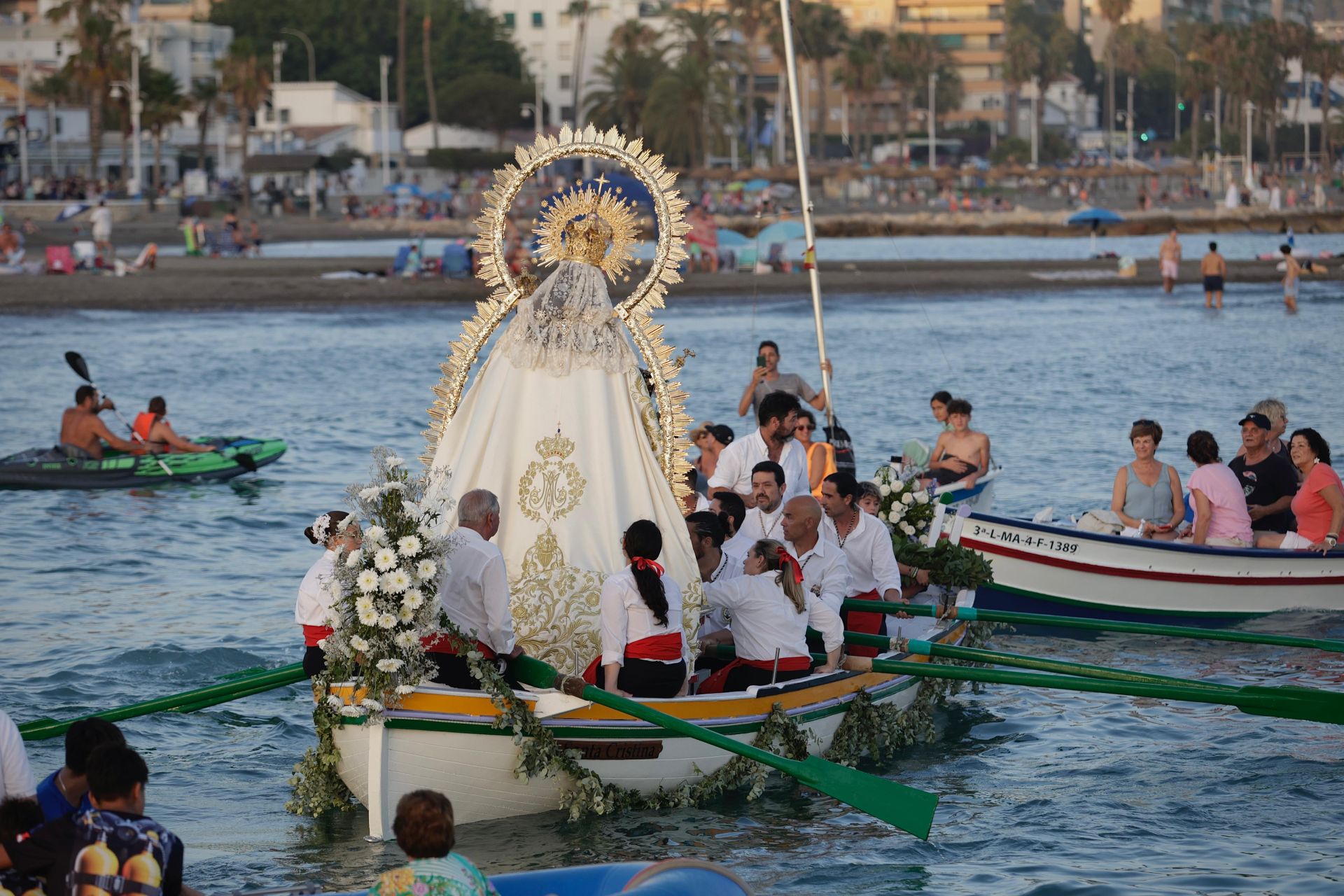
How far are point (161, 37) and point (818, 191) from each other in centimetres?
4144

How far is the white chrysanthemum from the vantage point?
8.74m

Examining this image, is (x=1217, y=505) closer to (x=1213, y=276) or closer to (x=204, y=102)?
(x=1213, y=276)

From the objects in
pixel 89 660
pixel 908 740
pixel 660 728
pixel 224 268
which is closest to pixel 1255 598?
pixel 908 740

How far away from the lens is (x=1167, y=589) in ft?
50.1

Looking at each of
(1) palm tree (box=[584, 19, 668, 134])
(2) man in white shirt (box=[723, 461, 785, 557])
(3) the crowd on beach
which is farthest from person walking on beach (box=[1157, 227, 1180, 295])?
(1) palm tree (box=[584, 19, 668, 134])

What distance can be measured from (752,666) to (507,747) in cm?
187

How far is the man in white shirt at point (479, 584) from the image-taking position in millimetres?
9188

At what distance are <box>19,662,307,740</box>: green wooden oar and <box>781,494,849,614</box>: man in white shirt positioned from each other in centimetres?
323

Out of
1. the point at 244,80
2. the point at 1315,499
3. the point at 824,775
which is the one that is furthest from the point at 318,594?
the point at 244,80

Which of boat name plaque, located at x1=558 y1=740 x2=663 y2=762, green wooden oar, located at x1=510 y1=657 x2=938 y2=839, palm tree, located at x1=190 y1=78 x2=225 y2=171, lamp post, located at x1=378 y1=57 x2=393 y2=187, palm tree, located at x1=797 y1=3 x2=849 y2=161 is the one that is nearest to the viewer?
green wooden oar, located at x1=510 y1=657 x2=938 y2=839

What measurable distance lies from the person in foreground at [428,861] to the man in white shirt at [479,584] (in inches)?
110

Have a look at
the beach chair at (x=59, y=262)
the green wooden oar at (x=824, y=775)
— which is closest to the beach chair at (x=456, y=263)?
the beach chair at (x=59, y=262)

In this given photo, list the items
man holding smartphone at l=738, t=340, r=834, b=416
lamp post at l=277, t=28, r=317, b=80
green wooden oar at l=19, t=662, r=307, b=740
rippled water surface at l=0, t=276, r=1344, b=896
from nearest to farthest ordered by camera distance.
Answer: green wooden oar at l=19, t=662, r=307, b=740 < rippled water surface at l=0, t=276, r=1344, b=896 < man holding smartphone at l=738, t=340, r=834, b=416 < lamp post at l=277, t=28, r=317, b=80

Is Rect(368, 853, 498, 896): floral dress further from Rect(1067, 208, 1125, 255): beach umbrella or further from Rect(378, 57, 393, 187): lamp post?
Rect(378, 57, 393, 187): lamp post
